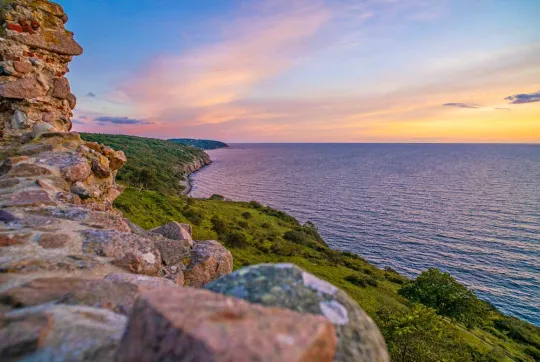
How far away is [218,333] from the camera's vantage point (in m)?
2.09

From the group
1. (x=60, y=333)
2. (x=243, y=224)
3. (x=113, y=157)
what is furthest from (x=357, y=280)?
(x=60, y=333)

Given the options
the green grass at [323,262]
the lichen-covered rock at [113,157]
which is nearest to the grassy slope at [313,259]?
the green grass at [323,262]

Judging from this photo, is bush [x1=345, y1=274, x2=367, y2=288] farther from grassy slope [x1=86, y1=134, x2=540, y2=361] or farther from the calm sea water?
the calm sea water

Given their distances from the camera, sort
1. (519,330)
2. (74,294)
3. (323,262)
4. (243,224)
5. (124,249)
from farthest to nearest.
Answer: (243,224) → (323,262) → (519,330) → (124,249) → (74,294)

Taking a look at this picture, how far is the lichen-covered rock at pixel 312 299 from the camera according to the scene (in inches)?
109

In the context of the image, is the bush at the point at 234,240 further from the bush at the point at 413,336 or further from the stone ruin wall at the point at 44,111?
the stone ruin wall at the point at 44,111

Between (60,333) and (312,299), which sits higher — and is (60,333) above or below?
below

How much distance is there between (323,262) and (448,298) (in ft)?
52.9

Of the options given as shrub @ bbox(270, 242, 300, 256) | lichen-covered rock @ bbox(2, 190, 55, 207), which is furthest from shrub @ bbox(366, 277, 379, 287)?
lichen-covered rock @ bbox(2, 190, 55, 207)

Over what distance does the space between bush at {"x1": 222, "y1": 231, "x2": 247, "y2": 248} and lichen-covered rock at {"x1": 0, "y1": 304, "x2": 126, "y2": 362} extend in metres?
37.4

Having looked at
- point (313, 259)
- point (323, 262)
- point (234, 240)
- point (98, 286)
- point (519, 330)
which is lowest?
point (519, 330)

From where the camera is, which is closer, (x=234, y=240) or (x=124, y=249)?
(x=124, y=249)

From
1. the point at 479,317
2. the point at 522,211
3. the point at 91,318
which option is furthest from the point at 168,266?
the point at 522,211

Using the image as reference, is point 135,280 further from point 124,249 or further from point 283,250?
point 283,250
